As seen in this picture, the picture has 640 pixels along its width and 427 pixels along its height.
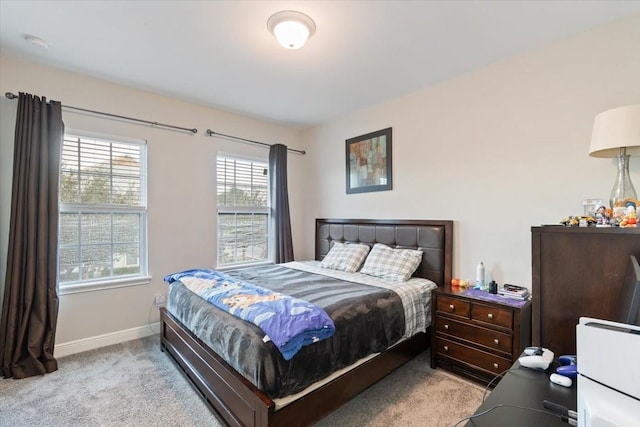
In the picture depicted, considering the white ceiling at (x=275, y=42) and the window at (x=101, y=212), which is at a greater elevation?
the white ceiling at (x=275, y=42)

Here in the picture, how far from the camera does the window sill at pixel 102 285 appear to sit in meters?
2.72

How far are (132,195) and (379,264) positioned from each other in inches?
105

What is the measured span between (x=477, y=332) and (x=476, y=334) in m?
0.02

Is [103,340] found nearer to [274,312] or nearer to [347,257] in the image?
[274,312]

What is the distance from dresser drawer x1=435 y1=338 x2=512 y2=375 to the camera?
7.01 feet

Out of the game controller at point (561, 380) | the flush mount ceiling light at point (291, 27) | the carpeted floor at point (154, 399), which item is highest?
the flush mount ceiling light at point (291, 27)

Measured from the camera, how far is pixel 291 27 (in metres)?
1.96

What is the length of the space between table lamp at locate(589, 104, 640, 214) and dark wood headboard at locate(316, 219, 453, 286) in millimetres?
1265

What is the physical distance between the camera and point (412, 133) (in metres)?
3.22

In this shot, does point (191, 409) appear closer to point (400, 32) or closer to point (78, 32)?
point (78, 32)

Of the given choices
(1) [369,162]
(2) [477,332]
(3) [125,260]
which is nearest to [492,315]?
(2) [477,332]

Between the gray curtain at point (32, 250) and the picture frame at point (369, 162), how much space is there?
2.97 meters

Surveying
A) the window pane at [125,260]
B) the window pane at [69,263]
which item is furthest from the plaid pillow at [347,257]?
the window pane at [69,263]

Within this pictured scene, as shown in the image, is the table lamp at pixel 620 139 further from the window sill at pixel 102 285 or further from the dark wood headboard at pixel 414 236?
the window sill at pixel 102 285
